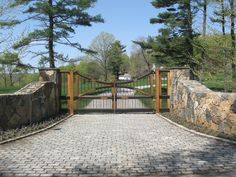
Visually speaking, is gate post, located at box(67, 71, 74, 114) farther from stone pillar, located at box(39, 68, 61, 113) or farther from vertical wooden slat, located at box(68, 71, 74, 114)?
stone pillar, located at box(39, 68, 61, 113)

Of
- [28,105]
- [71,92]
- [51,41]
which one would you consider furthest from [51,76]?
[51,41]

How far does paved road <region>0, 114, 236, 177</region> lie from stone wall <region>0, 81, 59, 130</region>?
96 cm

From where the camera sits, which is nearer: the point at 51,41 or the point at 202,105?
the point at 202,105

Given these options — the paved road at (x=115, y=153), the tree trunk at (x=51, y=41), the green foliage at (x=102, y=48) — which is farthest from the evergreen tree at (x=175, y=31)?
the green foliage at (x=102, y=48)

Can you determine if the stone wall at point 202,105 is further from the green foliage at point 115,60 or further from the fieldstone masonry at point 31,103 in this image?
the green foliage at point 115,60

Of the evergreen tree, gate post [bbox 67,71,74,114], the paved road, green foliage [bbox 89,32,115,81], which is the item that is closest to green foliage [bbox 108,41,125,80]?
green foliage [bbox 89,32,115,81]

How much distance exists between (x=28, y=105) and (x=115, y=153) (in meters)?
4.45

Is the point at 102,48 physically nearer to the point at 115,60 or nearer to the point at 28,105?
the point at 115,60

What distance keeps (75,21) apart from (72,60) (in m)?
3.00

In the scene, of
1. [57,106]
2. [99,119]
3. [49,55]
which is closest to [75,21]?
[49,55]

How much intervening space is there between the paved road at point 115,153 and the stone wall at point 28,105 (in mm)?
958

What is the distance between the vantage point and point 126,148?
293 inches

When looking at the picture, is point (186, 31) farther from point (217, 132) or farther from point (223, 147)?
point (223, 147)

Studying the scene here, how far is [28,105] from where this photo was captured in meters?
10.5
